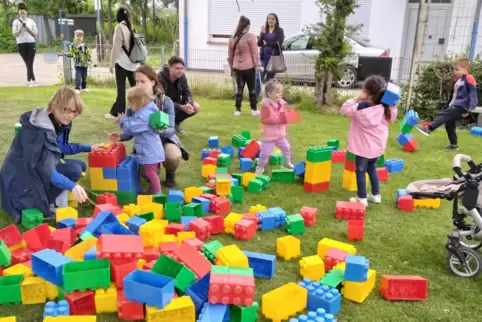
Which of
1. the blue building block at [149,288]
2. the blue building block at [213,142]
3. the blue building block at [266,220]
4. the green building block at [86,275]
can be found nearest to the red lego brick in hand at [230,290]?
the blue building block at [149,288]

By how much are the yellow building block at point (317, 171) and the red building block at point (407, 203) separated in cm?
87

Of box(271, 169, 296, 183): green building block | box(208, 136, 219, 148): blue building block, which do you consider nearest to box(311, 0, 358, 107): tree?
box(208, 136, 219, 148): blue building block

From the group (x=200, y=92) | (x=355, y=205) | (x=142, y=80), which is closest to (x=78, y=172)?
(x=142, y=80)

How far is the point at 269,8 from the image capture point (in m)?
18.7

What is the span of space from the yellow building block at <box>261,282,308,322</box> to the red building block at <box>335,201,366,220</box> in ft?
5.31

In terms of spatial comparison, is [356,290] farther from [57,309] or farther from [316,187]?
[316,187]

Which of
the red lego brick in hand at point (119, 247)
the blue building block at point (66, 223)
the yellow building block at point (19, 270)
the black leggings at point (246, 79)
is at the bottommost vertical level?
the yellow building block at point (19, 270)

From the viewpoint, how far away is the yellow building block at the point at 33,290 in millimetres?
2963

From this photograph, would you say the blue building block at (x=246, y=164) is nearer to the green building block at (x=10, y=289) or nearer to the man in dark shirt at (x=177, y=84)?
the man in dark shirt at (x=177, y=84)

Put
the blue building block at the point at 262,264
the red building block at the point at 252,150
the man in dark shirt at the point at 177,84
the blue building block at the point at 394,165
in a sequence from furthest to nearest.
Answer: the man in dark shirt at the point at 177,84 → the red building block at the point at 252,150 → the blue building block at the point at 394,165 → the blue building block at the point at 262,264

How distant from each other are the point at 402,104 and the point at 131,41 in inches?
235

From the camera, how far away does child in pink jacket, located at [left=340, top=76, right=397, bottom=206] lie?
183 inches

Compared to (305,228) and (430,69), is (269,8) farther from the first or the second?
(305,228)

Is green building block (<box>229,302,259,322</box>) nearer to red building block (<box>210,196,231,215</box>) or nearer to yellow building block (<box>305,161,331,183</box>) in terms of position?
red building block (<box>210,196,231,215</box>)
